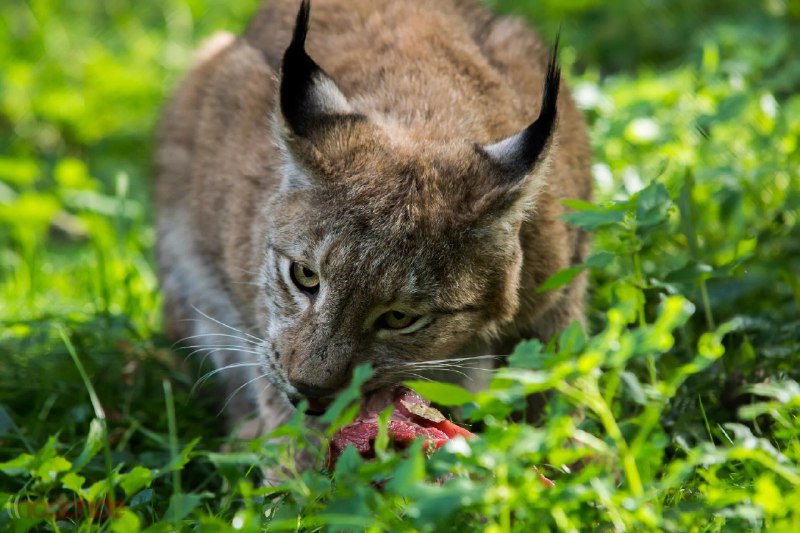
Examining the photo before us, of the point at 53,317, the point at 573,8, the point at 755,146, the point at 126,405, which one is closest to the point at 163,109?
the point at 53,317

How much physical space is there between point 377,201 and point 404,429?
71 cm

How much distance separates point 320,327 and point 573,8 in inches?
221

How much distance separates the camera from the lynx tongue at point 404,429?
10.1ft

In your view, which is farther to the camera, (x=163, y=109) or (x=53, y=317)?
(x=163, y=109)

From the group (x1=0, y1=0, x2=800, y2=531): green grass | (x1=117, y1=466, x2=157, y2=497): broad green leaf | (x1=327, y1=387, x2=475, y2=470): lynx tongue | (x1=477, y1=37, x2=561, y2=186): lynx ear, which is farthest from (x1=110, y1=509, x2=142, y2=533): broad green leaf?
(x1=477, y1=37, x2=561, y2=186): lynx ear

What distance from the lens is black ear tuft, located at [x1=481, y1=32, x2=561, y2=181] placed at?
3299mm

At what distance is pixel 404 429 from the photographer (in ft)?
10.2

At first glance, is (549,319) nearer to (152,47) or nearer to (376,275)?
(376,275)

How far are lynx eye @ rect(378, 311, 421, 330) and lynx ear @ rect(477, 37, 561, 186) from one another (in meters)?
0.52

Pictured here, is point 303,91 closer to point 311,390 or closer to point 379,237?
point 379,237

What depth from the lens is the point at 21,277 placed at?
5.62 m

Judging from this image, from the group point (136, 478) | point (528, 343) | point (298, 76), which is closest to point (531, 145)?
point (298, 76)

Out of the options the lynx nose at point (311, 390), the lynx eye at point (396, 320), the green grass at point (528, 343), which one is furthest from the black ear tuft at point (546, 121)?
the lynx nose at point (311, 390)

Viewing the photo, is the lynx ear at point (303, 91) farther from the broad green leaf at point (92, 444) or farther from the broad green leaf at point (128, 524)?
the broad green leaf at point (128, 524)
